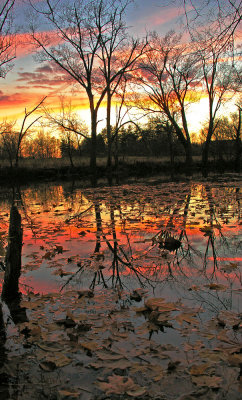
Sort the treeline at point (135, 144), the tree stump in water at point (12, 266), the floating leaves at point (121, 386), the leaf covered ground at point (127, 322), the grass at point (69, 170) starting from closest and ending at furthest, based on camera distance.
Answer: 1. the floating leaves at point (121, 386)
2. the leaf covered ground at point (127, 322)
3. the tree stump in water at point (12, 266)
4. the grass at point (69, 170)
5. the treeline at point (135, 144)

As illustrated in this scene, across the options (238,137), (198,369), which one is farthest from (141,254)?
(238,137)

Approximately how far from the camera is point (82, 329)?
2.38 m

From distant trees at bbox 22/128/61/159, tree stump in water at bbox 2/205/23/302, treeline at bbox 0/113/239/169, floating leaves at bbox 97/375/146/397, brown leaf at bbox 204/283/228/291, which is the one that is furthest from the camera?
distant trees at bbox 22/128/61/159

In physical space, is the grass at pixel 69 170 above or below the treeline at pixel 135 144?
below

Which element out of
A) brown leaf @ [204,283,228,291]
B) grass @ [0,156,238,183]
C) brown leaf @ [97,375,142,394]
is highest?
grass @ [0,156,238,183]

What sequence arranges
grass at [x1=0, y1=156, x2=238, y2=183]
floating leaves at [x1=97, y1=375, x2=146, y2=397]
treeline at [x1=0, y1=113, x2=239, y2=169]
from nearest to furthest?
floating leaves at [x1=97, y1=375, x2=146, y2=397] < grass at [x1=0, y1=156, x2=238, y2=183] < treeline at [x1=0, y1=113, x2=239, y2=169]

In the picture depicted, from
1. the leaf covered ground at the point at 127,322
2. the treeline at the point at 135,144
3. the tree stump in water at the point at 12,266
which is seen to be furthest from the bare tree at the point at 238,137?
the tree stump in water at the point at 12,266

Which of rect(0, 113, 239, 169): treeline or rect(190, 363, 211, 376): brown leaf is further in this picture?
rect(0, 113, 239, 169): treeline

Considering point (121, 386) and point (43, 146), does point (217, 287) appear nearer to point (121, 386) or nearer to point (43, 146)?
point (121, 386)

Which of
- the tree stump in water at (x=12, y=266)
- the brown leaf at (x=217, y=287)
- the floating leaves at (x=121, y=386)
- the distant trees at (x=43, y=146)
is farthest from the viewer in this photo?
the distant trees at (x=43, y=146)

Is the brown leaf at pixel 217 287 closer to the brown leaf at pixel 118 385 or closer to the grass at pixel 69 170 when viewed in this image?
the brown leaf at pixel 118 385

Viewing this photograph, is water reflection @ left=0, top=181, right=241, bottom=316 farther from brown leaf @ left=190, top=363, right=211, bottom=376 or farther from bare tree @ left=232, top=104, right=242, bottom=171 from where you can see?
bare tree @ left=232, top=104, right=242, bottom=171

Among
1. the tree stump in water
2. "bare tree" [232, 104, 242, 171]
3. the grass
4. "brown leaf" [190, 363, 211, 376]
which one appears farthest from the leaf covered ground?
"bare tree" [232, 104, 242, 171]

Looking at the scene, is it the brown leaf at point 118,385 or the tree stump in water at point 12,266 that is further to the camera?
the tree stump in water at point 12,266
